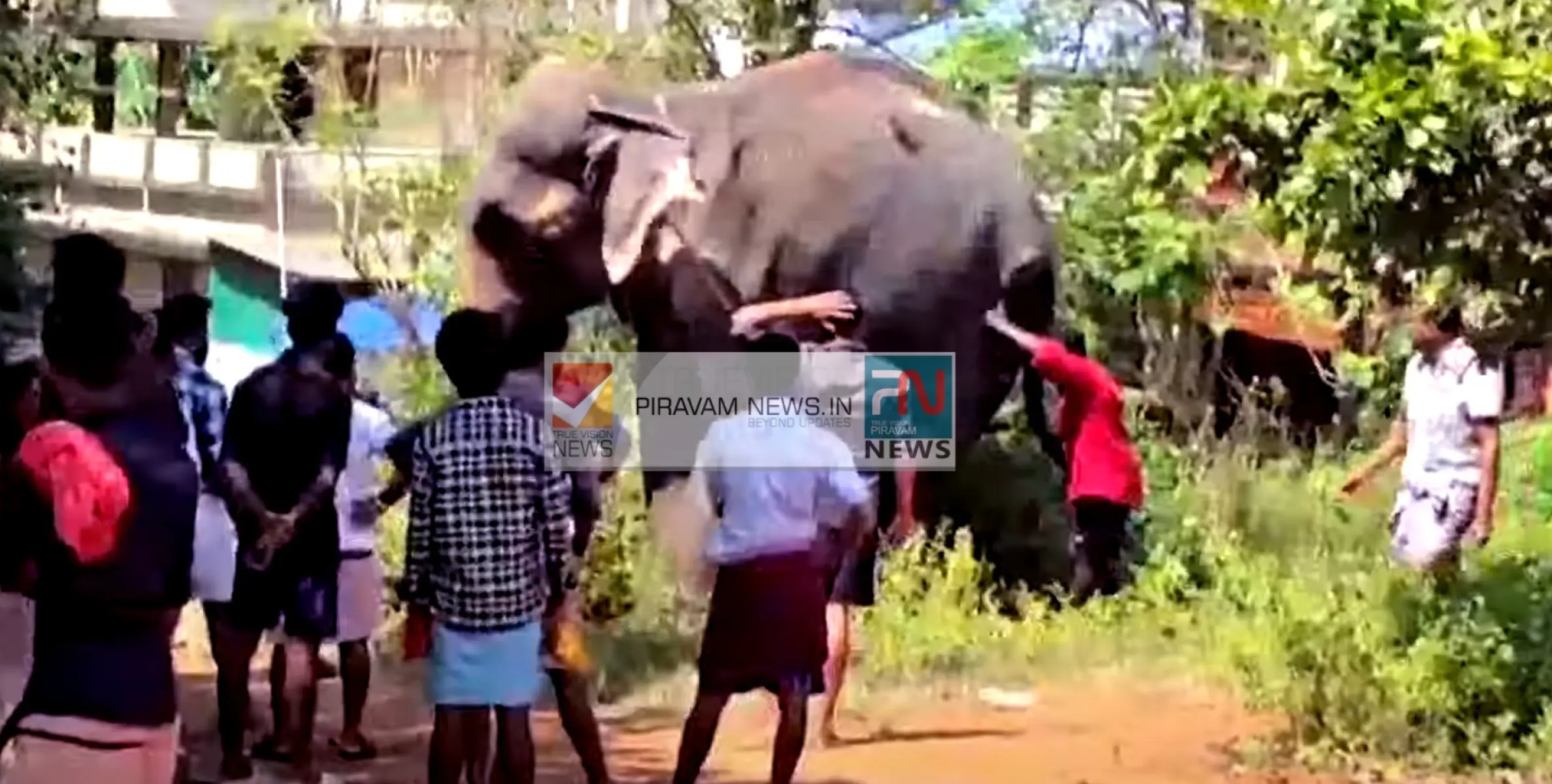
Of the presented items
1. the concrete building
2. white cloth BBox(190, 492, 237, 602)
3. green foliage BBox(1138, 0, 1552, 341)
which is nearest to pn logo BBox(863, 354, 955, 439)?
the concrete building

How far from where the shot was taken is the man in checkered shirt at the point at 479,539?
22.2 feet

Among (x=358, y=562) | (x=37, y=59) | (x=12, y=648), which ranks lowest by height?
(x=12, y=648)

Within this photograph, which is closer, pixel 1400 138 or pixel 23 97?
pixel 1400 138

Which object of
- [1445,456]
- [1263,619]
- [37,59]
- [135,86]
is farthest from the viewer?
[135,86]

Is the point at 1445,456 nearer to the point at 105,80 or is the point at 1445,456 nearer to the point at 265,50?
the point at 265,50

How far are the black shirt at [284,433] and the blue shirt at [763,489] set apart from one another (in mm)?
1221

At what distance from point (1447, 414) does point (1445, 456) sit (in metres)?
0.20

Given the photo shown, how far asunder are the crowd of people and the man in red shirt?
152cm

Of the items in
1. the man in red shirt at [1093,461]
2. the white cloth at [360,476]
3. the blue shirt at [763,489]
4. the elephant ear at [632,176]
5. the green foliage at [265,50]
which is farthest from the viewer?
the green foliage at [265,50]

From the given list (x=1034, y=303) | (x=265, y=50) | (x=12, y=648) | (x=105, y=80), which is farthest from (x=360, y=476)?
(x=105, y=80)

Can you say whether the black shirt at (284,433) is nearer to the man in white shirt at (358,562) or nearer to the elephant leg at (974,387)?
the man in white shirt at (358,562)

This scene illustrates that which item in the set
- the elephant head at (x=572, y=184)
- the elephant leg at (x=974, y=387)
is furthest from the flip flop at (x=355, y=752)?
the elephant leg at (x=974, y=387)

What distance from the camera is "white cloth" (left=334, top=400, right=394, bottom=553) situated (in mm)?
8453

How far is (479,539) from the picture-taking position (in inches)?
266
